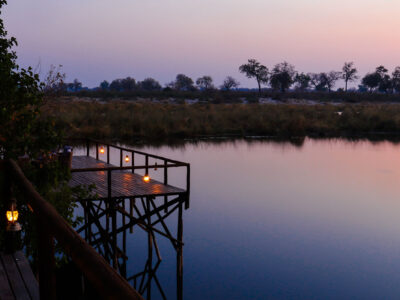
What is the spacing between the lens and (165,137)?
38.6 m

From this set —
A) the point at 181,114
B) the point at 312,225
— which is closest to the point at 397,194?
the point at 312,225

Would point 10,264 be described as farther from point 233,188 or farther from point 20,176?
point 233,188

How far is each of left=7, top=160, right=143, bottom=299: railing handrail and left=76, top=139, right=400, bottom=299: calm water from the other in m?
9.59

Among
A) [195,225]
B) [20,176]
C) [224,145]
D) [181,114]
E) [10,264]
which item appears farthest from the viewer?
[181,114]

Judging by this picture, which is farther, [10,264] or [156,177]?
[156,177]

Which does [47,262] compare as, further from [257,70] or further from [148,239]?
[257,70]

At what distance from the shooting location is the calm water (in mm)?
12938

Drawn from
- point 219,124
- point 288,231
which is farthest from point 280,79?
point 288,231

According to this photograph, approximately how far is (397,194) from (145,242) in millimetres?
12912

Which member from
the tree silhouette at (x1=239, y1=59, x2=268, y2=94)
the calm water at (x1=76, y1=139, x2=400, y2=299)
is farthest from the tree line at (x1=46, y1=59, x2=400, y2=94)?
the calm water at (x1=76, y1=139, x2=400, y2=299)

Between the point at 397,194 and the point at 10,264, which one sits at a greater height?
the point at 10,264

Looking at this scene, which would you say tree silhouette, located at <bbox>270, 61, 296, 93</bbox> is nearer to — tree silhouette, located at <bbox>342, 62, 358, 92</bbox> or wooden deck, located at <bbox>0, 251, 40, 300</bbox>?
tree silhouette, located at <bbox>342, 62, 358, 92</bbox>

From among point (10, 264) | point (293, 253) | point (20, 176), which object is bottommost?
point (293, 253)

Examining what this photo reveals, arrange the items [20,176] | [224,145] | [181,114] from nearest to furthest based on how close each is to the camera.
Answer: [20,176], [224,145], [181,114]
